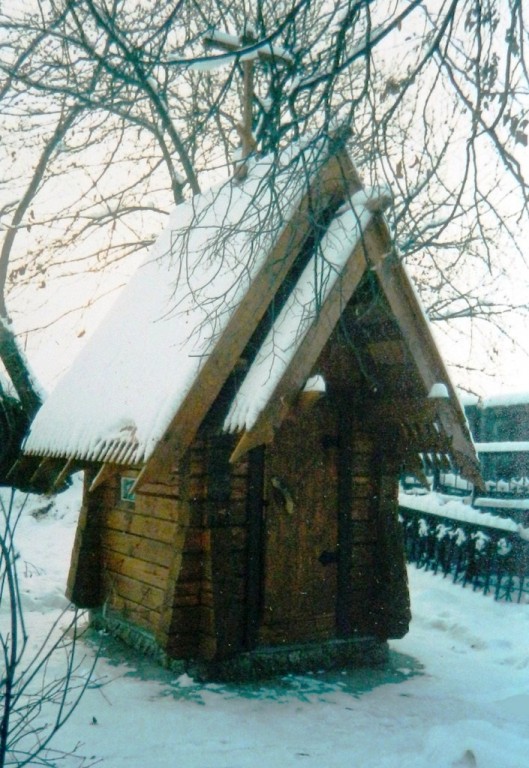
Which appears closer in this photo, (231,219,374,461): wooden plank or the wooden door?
(231,219,374,461): wooden plank

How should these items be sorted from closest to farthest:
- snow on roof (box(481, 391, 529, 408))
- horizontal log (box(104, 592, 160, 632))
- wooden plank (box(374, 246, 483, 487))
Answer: wooden plank (box(374, 246, 483, 487))
horizontal log (box(104, 592, 160, 632))
snow on roof (box(481, 391, 529, 408))

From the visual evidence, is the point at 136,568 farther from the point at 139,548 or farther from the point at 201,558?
the point at 201,558

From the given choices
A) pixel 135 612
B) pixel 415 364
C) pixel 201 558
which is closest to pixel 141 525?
pixel 135 612

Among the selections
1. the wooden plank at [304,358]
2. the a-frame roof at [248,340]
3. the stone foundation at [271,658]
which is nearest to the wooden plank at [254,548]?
the stone foundation at [271,658]

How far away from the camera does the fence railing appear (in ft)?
34.0

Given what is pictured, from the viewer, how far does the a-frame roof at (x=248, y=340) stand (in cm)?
610

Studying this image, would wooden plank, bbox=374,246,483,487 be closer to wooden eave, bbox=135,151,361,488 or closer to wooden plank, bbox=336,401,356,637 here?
wooden eave, bbox=135,151,361,488

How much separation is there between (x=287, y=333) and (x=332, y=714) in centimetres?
335

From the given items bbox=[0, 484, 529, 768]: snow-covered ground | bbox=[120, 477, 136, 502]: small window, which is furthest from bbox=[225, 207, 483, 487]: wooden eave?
bbox=[120, 477, 136, 502]: small window

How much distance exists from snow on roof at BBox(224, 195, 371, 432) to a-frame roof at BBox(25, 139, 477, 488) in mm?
14

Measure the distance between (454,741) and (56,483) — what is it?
16.1ft

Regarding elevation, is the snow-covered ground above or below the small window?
below

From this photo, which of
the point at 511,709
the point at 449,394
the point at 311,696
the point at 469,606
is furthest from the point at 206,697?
the point at 469,606

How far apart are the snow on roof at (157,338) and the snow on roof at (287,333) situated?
0.49 metres
